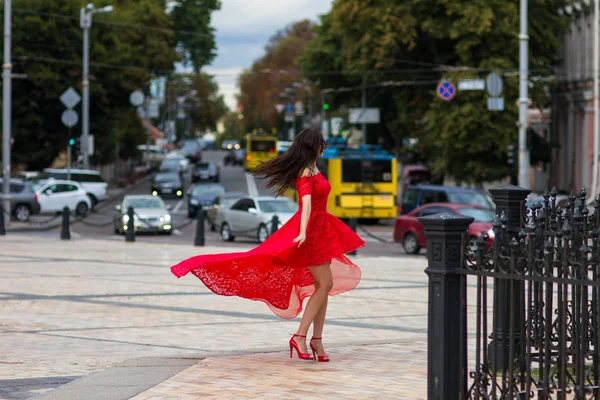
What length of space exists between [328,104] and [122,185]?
15.6 meters

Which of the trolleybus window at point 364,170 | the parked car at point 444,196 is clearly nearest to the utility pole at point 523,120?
the parked car at point 444,196

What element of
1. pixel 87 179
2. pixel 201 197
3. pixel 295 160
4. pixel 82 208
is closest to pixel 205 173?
pixel 87 179

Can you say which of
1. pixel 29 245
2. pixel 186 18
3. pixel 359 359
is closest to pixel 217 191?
pixel 29 245

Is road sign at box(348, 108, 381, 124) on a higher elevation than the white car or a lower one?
higher

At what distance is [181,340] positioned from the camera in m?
11.4

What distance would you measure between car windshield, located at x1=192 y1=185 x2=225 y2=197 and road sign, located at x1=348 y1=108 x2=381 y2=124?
10.1 metres

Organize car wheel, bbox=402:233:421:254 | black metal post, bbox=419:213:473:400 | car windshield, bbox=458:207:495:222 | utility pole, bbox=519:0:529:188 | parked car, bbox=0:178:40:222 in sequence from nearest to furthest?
black metal post, bbox=419:213:473:400
car windshield, bbox=458:207:495:222
car wheel, bbox=402:233:421:254
utility pole, bbox=519:0:529:188
parked car, bbox=0:178:40:222

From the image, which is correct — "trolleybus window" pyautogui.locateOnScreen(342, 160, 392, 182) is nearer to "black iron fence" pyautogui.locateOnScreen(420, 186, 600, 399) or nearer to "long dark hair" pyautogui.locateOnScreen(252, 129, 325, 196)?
"long dark hair" pyautogui.locateOnScreen(252, 129, 325, 196)

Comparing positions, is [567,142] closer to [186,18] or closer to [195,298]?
[186,18]

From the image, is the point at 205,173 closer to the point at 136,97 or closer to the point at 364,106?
the point at 136,97

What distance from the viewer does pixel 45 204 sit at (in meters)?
48.3

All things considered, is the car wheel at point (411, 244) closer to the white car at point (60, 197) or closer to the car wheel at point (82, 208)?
the white car at point (60, 197)

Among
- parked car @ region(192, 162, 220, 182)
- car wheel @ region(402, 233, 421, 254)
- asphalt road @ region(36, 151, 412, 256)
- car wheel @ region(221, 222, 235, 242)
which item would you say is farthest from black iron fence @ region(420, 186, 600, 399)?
parked car @ region(192, 162, 220, 182)

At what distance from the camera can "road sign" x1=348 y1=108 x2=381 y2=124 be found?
2312 inches
